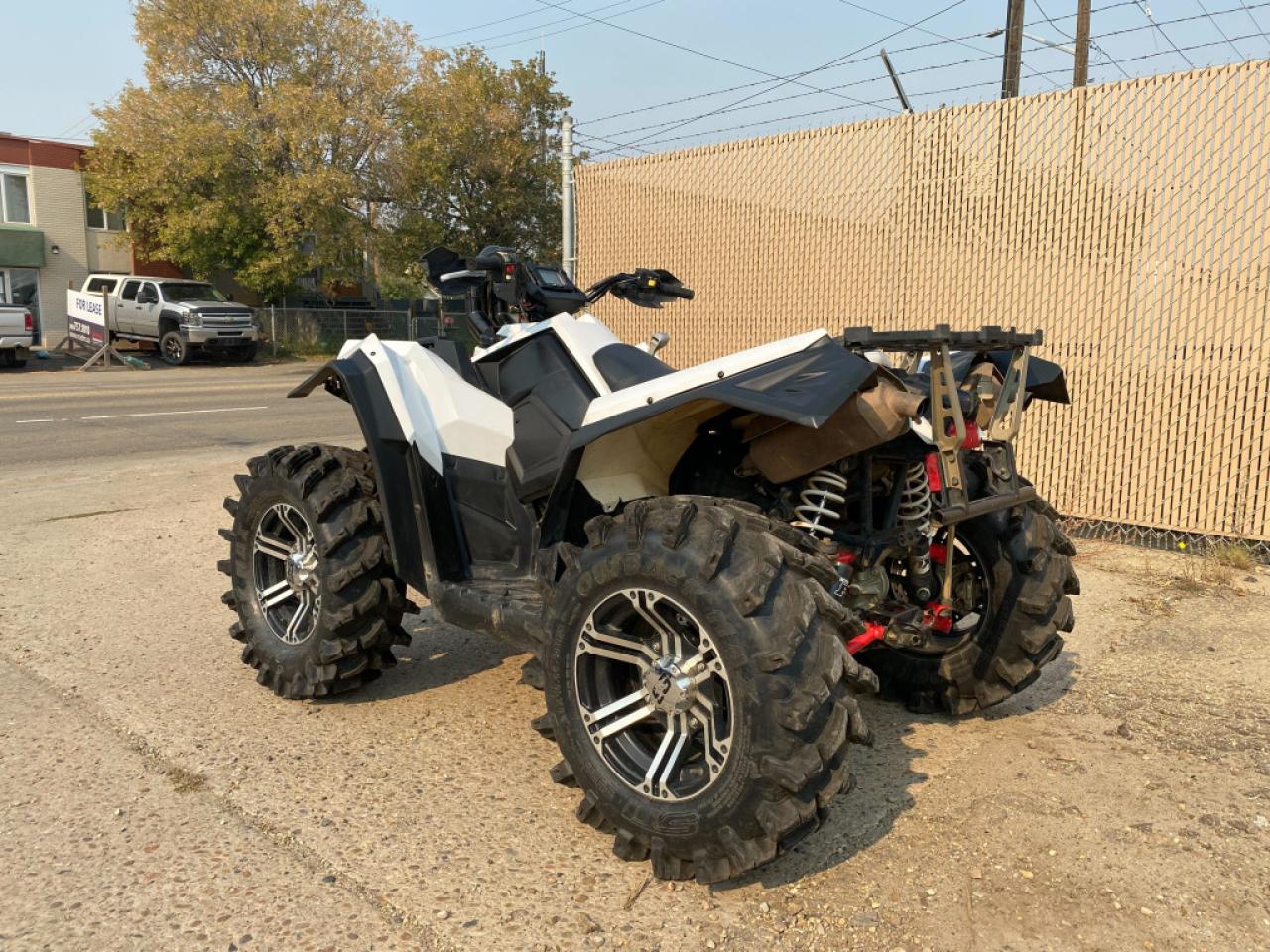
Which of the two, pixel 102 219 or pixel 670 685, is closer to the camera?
pixel 670 685

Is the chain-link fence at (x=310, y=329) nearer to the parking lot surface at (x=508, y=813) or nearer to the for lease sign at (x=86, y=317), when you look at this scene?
the for lease sign at (x=86, y=317)

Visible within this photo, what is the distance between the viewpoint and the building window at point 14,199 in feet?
108

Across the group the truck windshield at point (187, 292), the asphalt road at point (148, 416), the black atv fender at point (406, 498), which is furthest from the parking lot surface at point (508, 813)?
the truck windshield at point (187, 292)

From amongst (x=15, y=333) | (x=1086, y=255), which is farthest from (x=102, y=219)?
(x=1086, y=255)

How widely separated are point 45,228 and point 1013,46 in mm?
30887

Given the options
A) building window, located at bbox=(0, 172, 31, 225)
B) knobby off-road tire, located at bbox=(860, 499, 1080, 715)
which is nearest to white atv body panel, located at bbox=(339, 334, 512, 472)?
knobby off-road tire, located at bbox=(860, 499, 1080, 715)

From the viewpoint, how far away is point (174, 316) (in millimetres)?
27609

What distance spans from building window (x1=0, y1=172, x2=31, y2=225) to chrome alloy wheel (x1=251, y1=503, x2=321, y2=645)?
3538 cm

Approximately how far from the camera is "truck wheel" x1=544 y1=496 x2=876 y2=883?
8.63 feet

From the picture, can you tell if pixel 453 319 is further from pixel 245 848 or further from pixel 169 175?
pixel 169 175

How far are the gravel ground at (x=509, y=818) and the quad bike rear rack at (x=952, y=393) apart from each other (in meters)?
1.07

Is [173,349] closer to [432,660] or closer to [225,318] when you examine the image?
[225,318]

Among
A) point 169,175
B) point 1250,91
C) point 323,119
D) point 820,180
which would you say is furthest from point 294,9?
point 1250,91

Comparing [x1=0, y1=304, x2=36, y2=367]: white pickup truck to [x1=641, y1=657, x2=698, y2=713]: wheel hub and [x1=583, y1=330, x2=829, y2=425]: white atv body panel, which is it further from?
[x1=641, y1=657, x2=698, y2=713]: wheel hub
